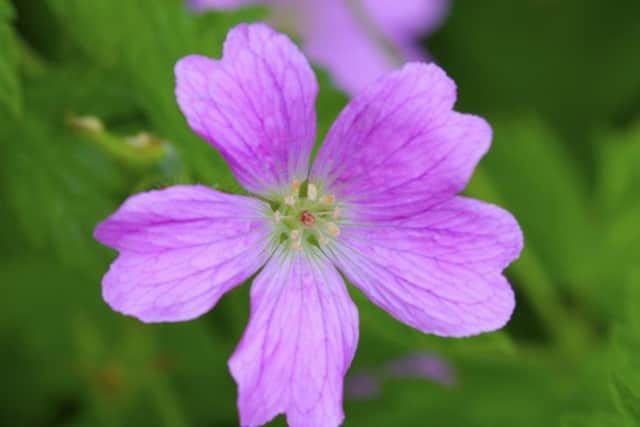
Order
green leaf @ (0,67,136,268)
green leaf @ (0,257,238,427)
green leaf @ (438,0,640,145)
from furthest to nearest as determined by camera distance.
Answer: green leaf @ (438,0,640,145), green leaf @ (0,257,238,427), green leaf @ (0,67,136,268)

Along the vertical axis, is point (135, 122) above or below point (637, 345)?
above

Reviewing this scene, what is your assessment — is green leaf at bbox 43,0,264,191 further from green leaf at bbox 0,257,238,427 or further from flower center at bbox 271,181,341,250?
green leaf at bbox 0,257,238,427

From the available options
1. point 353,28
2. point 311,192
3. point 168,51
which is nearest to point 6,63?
point 168,51

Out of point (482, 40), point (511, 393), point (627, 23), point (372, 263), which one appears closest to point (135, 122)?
point (372, 263)

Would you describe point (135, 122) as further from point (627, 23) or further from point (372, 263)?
point (627, 23)

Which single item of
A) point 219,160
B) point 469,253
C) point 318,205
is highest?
point 219,160

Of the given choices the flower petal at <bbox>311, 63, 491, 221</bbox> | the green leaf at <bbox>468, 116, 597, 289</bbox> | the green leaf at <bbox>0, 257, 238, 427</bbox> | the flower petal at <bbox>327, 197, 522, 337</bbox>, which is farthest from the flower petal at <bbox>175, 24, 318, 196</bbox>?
the green leaf at <bbox>468, 116, 597, 289</bbox>
